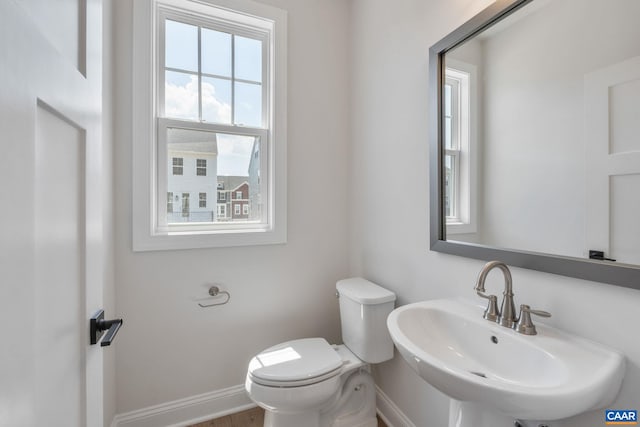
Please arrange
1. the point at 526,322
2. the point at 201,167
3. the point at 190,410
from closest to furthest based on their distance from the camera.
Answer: the point at 526,322 < the point at 190,410 < the point at 201,167

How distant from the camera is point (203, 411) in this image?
64.5 inches

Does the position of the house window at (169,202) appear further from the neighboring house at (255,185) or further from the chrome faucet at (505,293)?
the chrome faucet at (505,293)

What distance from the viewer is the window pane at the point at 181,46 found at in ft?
5.40

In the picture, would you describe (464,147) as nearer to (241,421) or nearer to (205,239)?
(205,239)

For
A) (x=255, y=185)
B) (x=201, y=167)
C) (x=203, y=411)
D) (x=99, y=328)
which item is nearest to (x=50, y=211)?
(x=99, y=328)

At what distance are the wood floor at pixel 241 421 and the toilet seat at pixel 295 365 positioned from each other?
50 cm

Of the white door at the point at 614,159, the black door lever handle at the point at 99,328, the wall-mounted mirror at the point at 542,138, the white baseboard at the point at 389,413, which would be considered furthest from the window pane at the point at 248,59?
the white baseboard at the point at 389,413

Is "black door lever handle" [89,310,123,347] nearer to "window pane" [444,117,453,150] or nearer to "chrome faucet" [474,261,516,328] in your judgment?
"chrome faucet" [474,261,516,328]

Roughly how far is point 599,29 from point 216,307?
1.93 metres

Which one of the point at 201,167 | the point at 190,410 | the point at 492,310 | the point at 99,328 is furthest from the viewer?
the point at 201,167

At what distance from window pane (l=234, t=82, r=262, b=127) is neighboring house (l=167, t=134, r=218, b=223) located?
23cm

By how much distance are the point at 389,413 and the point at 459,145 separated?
1.48 meters

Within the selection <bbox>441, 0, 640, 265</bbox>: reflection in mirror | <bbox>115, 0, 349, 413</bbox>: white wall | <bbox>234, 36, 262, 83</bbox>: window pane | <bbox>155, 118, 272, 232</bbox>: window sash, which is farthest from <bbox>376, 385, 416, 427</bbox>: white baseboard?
<bbox>234, 36, 262, 83</bbox>: window pane

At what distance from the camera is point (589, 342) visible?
79 cm
